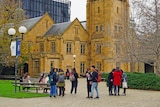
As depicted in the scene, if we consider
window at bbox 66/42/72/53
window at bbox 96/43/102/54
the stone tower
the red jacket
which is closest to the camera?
the red jacket

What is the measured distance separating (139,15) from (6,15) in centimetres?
2385

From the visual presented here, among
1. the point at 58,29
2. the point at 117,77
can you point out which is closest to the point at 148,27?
the point at 117,77

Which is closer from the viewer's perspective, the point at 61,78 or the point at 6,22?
the point at 61,78

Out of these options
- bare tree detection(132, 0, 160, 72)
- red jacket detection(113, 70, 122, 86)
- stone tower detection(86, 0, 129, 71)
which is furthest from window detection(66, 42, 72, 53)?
red jacket detection(113, 70, 122, 86)

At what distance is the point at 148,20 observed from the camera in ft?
109

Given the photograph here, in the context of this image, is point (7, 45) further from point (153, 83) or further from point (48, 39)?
point (153, 83)

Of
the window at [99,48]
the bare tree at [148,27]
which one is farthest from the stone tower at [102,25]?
the bare tree at [148,27]

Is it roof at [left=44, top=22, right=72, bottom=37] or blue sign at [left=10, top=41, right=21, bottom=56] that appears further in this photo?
roof at [left=44, top=22, right=72, bottom=37]

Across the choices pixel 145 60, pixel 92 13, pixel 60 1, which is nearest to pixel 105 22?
pixel 92 13

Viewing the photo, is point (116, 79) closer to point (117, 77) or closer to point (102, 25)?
point (117, 77)

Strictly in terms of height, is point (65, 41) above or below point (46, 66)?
above

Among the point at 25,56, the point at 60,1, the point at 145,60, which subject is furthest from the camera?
the point at 60,1

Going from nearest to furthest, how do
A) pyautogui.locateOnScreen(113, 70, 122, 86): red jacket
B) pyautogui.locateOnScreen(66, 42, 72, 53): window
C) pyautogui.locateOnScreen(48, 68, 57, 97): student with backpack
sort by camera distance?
pyautogui.locateOnScreen(48, 68, 57, 97): student with backpack
pyautogui.locateOnScreen(113, 70, 122, 86): red jacket
pyautogui.locateOnScreen(66, 42, 72, 53): window

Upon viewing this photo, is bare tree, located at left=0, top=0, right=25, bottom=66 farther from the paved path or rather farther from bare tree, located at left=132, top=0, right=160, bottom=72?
the paved path
